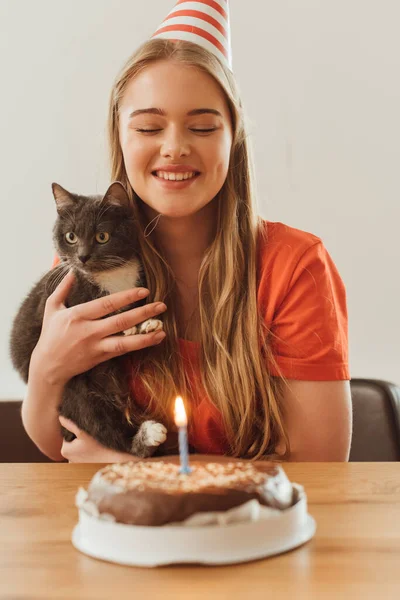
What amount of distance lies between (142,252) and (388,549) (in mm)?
1035

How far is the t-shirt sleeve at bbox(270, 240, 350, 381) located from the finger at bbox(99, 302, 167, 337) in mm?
296

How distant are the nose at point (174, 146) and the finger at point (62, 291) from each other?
14.1 inches

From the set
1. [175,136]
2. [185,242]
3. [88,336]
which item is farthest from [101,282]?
[175,136]

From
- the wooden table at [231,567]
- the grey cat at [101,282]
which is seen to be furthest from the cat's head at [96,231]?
the wooden table at [231,567]

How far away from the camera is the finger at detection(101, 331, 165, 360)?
5.01ft

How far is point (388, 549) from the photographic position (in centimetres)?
84

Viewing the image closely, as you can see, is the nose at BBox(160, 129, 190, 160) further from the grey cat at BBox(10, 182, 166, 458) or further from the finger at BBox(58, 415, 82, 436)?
the finger at BBox(58, 415, 82, 436)

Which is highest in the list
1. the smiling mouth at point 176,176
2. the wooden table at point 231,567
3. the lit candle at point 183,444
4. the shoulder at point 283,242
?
the smiling mouth at point 176,176

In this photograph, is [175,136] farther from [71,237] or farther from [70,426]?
[70,426]

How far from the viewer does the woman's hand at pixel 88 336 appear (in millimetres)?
1556

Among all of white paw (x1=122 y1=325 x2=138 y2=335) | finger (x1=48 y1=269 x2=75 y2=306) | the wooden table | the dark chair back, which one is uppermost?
finger (x1=48 y1=269 x2=75 y2=306)

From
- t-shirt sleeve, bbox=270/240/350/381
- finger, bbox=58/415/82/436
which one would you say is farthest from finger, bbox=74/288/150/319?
t-shirt sleeve, bbox=270/240/350/381

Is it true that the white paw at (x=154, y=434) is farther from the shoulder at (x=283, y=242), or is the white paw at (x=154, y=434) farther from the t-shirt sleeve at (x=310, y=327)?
the shoulder at (x=283, y=242)

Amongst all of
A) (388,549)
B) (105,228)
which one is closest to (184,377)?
(105,228)
